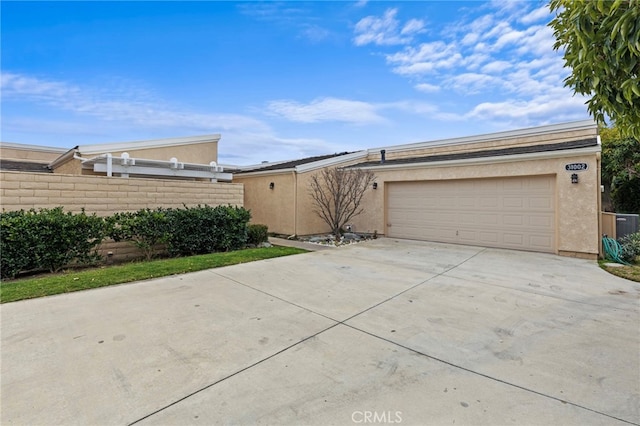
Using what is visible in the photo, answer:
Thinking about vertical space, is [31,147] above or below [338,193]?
above

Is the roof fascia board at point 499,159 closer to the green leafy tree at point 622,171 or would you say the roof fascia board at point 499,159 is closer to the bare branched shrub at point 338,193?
the bare branched shrub at point 338,193

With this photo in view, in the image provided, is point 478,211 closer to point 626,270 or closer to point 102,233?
point 626,270

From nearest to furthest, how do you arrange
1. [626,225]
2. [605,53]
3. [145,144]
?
[605,53] → [626,225] → [145,144]

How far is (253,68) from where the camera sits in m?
11.2

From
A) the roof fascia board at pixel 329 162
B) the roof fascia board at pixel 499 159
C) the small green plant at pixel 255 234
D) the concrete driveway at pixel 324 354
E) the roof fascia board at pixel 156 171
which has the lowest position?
the concrete driveway at pixel 324 354

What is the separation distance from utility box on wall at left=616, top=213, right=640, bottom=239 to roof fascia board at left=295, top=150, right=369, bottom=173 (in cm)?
947

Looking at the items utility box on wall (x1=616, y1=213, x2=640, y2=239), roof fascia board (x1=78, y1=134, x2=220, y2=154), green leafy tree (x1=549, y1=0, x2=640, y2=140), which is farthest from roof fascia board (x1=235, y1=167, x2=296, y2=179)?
utility box on wall (x1=616, y1=213, x2=640, y2=239)

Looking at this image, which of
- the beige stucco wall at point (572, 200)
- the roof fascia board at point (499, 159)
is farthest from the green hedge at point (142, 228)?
the beige stucco wall at point (572, 200)

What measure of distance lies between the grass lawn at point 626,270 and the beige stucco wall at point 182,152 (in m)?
14.8

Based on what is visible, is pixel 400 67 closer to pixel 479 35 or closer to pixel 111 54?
pixel 479 35

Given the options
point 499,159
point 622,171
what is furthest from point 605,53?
point 622,171

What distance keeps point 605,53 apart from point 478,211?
8622mm

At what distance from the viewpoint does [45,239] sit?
6.11 meters

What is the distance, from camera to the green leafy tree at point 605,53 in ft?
6.33
